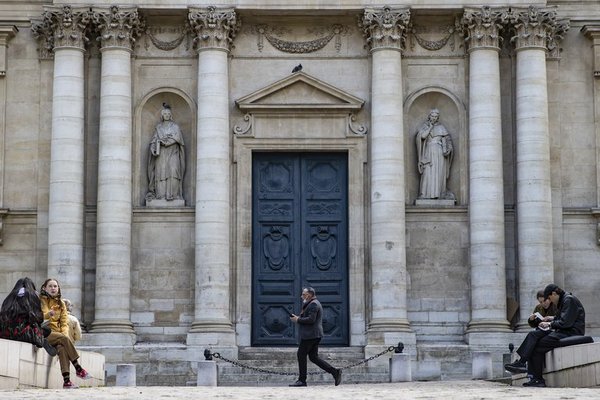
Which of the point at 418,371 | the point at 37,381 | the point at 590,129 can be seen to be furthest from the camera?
the point at 590,129

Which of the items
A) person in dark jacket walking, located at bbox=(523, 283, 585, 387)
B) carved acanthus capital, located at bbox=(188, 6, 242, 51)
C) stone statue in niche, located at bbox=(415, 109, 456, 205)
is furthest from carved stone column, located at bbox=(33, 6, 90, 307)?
person in dark jacket walking, located at bbox=(523, 283, 585, 387)

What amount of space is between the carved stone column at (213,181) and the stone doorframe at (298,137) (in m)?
0.48

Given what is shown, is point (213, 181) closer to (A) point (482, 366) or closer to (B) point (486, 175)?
(B) point (486, 175)

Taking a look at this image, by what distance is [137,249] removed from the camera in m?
38.1

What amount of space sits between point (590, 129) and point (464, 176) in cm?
329

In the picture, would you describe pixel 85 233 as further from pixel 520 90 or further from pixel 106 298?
pixel 520 90

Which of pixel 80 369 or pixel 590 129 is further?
pixel 590 129

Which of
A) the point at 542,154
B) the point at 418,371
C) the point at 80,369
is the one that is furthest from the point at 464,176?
the point at 80,369

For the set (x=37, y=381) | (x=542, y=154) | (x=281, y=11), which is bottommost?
(x=37, y=381)

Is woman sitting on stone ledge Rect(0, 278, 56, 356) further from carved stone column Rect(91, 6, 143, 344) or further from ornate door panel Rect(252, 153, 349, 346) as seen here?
ornate door panel Rect(252, 153, 349, 346)

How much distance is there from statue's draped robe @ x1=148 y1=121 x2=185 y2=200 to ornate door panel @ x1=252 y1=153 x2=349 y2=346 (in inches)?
72.3

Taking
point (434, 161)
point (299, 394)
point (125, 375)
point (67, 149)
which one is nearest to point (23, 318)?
point (299, 394)

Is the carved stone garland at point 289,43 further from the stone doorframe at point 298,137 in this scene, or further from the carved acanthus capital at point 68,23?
the carved acanthus capital at point 68,23

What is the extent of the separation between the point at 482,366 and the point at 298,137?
776cm
